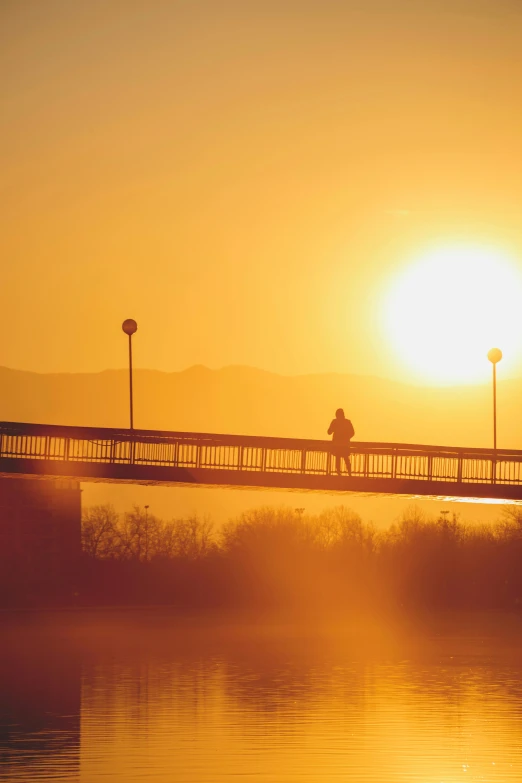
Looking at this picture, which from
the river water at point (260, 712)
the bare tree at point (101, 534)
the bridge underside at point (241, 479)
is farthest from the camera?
the bare tree at point (101, 534)

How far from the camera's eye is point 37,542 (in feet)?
468

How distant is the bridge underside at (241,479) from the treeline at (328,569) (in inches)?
3142

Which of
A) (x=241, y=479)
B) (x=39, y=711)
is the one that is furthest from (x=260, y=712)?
(x=241, y=479)

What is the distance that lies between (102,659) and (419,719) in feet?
72.6

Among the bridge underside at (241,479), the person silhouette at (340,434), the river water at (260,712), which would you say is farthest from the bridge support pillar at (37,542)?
the person silhouette at (340,434)

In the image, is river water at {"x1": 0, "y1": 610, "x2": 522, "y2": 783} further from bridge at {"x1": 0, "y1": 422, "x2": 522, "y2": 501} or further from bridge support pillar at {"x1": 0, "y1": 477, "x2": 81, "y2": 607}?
bridge support pillar at {"x1": 0, "y1": 477, "x2": 81, "y2": 607}

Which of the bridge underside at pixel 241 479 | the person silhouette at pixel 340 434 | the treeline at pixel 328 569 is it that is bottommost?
the treeline at pixel 328 569

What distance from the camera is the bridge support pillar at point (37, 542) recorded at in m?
134

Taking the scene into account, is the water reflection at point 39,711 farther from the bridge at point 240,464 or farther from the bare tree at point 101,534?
the bare tree at point 101,534

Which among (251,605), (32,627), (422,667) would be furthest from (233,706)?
(251,605)

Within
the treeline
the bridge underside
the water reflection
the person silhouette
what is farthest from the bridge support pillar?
the person silhouette

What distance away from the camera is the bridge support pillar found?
134 meters

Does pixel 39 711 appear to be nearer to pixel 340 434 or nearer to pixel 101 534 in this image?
pixel 340 434

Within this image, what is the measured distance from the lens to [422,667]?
162 feet
